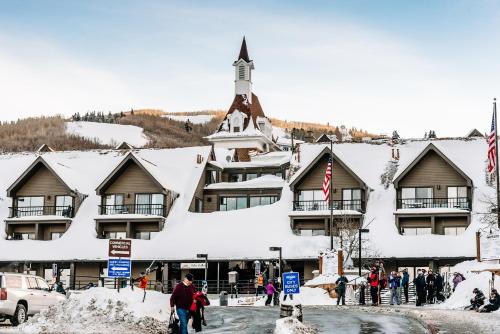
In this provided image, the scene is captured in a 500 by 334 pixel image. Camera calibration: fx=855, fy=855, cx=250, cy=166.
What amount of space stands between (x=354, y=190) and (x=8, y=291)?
3682 centimetres

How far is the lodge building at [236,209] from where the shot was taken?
54219mm

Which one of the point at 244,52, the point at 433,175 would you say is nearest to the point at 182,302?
the point at 433,175

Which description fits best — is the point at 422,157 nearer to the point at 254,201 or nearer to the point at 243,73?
the point at 254,201

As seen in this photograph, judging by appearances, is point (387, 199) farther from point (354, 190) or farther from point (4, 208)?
point (4, 208)

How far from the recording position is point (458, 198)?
5512cm

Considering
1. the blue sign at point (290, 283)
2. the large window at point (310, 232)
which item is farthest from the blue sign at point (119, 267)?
the large window at point (310, 232)

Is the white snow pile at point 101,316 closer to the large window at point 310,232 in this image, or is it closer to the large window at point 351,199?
A: the large window at point 310,232

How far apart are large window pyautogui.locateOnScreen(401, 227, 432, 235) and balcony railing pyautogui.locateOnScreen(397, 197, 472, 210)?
54.1 inches

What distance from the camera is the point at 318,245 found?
53562 millimetres

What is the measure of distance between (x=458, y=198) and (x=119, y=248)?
111ft

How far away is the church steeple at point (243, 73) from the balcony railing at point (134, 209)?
47.9m

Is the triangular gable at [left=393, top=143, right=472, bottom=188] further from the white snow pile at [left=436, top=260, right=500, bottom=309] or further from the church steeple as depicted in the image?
the church steeple

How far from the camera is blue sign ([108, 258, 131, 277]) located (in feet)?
84.8

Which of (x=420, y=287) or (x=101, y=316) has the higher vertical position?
(x=420, y=287)
